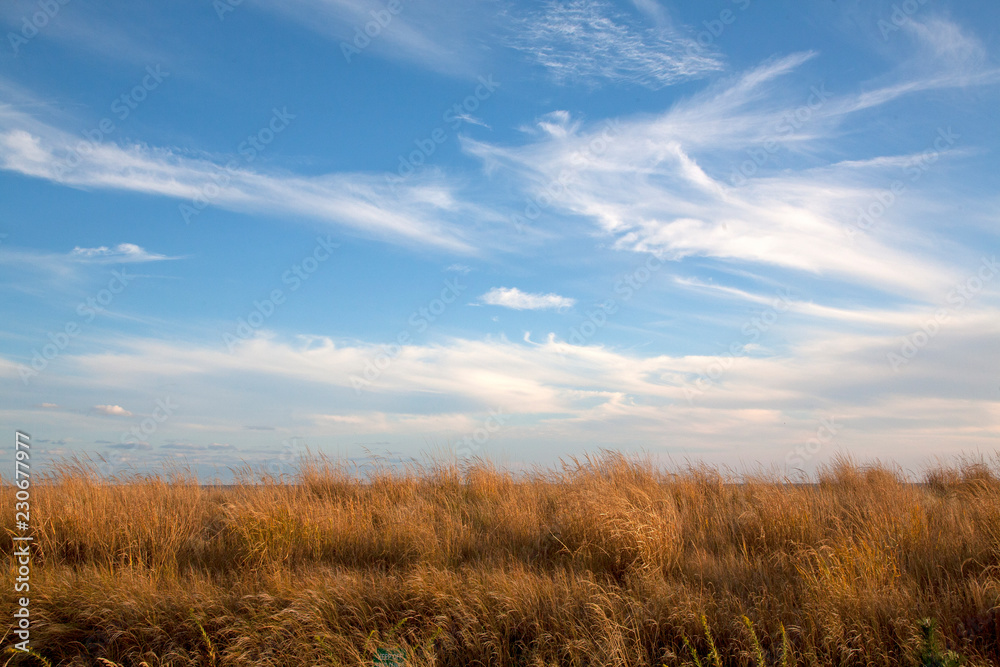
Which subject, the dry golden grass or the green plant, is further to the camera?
the dry golden grass

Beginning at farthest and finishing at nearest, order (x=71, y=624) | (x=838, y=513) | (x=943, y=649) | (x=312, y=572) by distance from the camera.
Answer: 1. (x=838, y=513)
2. (x=312, y=572)
3. (x=71, y=624)
4. (x=943, y=649)

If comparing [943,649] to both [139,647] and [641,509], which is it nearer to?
[641,509]

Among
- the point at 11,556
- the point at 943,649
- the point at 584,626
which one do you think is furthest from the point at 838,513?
the point at 11,556

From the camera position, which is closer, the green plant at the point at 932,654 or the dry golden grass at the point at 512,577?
the green plant at the point at 932,654

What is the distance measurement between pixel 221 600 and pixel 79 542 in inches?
169

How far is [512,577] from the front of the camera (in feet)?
24.5

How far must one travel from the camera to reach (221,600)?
7.20 meters

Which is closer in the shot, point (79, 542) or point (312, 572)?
point (312, 572)

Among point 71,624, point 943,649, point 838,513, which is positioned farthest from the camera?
point 838,513

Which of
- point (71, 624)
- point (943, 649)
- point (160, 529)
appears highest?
point (160, 529)

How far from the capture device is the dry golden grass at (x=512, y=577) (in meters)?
6.21

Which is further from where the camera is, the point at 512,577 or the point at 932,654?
the point at 512,577

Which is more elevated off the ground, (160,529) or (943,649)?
(160,529)

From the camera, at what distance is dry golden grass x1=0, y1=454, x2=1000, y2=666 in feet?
20.4
